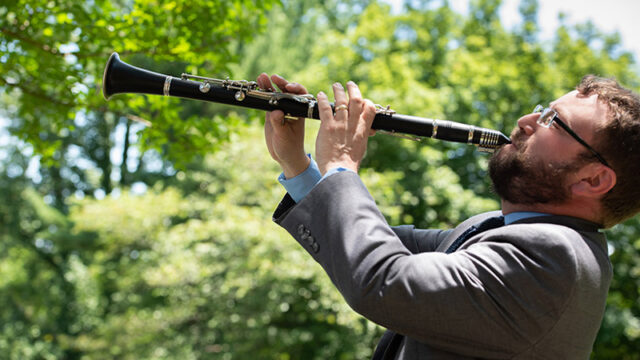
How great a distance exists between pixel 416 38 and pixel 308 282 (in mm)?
10317

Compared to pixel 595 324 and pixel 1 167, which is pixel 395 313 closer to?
pixel 595 324

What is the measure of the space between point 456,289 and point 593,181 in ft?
1.92

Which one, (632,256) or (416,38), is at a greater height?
(416,38)

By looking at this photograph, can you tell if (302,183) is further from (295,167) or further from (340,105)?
(340,105)

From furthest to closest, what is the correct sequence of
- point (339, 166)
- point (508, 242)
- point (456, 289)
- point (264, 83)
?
point (264, 83)
point (339, 166)
point (508, 242)
point (456, 289)

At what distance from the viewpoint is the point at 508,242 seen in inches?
57.7

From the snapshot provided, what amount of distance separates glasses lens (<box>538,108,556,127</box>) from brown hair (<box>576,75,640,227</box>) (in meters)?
0.14

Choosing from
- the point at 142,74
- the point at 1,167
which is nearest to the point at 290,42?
the point at 1,167

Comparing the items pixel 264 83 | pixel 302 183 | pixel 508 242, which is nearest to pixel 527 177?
pixel 508 242

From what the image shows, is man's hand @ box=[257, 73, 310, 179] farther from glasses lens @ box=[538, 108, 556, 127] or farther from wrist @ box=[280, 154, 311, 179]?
glasses lens @ box=[538, 108, 556, 127]

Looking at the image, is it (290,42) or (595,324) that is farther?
(290,42)

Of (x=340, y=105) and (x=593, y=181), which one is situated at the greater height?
(x=340, y=105)

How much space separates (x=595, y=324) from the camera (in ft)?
4.90

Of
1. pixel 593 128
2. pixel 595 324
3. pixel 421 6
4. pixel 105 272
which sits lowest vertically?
pixel 105 272
